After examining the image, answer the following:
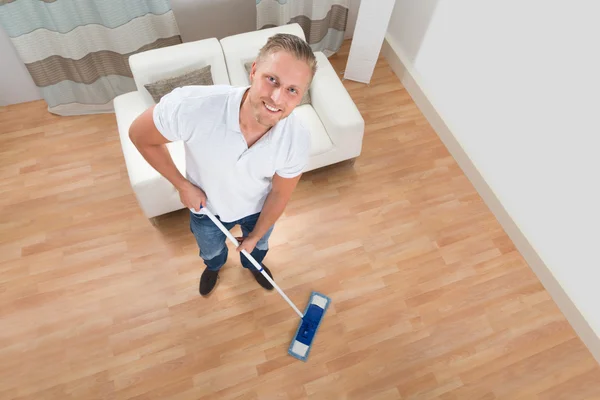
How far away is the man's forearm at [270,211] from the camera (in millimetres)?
1649

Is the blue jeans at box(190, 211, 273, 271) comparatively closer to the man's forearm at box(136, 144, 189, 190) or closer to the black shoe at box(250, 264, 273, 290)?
the black shoe at box(250, 264, 273, 290)

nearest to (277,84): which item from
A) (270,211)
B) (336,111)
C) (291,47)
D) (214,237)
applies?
(291,47)

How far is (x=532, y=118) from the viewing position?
93.5 inches

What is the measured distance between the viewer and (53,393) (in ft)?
6.99

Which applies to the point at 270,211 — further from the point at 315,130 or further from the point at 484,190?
the point at 484,190

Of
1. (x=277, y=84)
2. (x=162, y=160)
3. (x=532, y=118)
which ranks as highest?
(x=277, y=84)

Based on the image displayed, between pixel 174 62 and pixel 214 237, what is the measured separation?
3.70 ft

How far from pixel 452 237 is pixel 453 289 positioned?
1.18 ft

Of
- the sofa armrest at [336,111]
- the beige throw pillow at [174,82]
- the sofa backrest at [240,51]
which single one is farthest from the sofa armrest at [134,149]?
the sofa armrest at [336,111]

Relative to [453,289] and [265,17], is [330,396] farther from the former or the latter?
[265,17]

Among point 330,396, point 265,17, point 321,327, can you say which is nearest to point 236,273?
point 321,327

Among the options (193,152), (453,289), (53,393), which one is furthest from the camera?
(453,289)

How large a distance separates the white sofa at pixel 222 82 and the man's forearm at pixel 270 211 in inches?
28.9

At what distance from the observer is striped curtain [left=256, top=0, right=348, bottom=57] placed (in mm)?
2900
